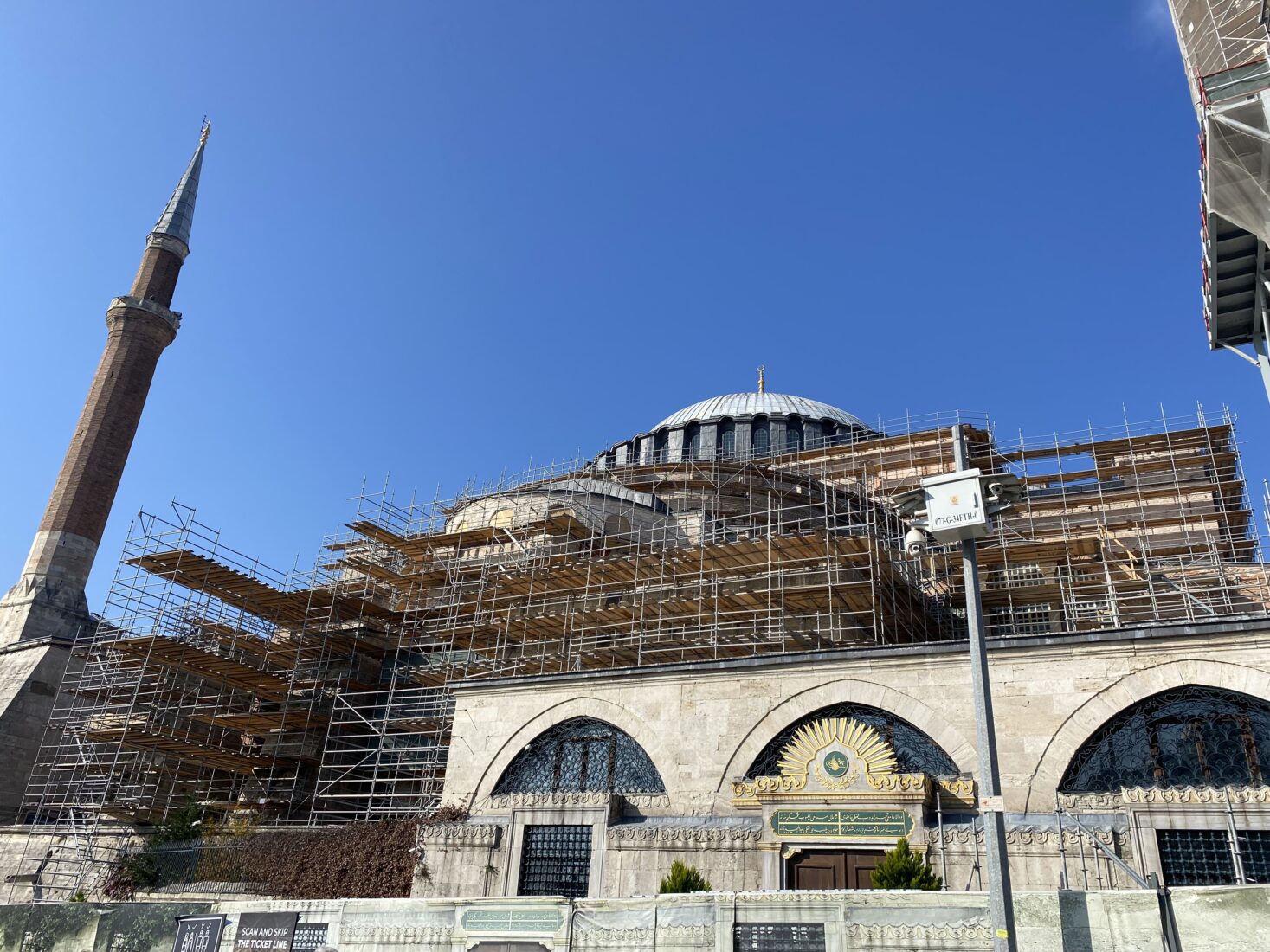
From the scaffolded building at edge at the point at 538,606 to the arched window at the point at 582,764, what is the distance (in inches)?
106

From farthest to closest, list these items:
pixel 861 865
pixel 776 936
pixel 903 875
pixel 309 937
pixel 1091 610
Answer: pixel 1091 610 < pixel 861 865 < pixel 903 875 < pixel 309 937 < pixel 776 936

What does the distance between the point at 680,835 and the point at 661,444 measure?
1077 inches

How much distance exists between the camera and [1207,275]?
19.8m

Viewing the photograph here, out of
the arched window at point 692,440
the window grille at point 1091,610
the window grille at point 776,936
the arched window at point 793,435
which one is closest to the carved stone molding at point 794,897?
the window grille at point 776,936

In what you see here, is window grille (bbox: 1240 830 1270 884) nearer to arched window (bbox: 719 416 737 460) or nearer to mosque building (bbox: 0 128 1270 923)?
mosque building (bbox: 0 128 1270 923)

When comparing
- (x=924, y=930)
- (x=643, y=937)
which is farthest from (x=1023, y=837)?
(x=643, y=937)

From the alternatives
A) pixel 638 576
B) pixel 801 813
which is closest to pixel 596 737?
pixel 801 813

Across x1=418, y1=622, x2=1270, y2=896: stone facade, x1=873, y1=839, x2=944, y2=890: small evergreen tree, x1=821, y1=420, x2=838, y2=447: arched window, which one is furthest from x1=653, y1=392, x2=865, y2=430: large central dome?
x1=873, y1=839, x2=944, y2=890: small evergreen tree

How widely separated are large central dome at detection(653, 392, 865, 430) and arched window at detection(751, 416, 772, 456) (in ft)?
1.20

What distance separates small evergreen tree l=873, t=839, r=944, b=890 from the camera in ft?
42.3

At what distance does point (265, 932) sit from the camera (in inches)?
463

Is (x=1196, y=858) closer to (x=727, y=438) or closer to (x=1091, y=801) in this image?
(x=1091, y=801)

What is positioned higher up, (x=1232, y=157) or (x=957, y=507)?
(x=1232, y=157)

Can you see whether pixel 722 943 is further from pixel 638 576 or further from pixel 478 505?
pixel 478 505
